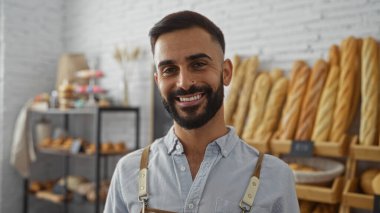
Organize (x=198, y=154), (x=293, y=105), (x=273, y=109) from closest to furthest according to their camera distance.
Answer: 1. (x=198, y=154)
2. (x=293, y=105)
3. (x=273, y=109)

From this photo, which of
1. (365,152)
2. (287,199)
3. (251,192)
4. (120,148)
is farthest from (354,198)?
(120,148)

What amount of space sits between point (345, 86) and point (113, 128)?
2.59m

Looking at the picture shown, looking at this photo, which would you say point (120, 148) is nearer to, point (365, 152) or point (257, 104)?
point (257, 104)

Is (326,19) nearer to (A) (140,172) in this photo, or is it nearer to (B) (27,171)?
(A) (140,172)

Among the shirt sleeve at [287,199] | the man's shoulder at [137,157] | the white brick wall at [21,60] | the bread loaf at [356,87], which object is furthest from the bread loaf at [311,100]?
the white brick wall at [21,60]

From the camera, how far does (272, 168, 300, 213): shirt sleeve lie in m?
1.08

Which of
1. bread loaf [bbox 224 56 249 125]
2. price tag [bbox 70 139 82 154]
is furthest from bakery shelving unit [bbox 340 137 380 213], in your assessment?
price tag [bbox 70 139 82 154]

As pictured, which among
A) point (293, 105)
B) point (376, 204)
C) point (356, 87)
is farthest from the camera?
point (293, 105)

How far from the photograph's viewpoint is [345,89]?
206 centimetres

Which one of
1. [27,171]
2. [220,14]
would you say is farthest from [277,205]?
[27,171]

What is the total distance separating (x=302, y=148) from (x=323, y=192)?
270mm

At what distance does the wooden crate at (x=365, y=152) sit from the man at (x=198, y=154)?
988mm

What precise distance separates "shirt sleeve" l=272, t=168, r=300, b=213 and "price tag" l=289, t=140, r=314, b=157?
97cm

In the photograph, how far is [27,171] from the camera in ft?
12.7
